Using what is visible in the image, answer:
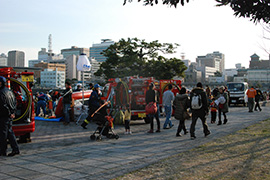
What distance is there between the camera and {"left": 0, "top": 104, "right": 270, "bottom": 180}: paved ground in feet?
17.5

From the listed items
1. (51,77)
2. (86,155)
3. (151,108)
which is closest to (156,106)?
(151,108)

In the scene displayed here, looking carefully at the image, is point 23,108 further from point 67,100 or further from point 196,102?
point 196,102

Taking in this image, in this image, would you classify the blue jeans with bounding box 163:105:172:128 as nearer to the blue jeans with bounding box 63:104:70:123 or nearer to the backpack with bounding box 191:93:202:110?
the backpack with bounding box 191:93:202:110

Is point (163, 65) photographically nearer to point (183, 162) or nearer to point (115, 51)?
point (115, 51)

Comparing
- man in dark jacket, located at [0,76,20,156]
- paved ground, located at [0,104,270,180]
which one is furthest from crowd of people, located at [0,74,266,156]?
paved ground, located at [0,104,270,180]

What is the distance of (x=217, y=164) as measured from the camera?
568cm

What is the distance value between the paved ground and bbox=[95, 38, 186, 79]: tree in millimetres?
25452

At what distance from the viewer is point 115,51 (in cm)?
3684

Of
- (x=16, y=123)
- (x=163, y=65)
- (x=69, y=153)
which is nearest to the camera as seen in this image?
(x=69, y=153)

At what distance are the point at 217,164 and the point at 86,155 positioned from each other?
2949 millimetres

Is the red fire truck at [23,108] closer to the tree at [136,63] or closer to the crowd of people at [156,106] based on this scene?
the crowd of people at [156,106]

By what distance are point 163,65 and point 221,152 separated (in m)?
30.0

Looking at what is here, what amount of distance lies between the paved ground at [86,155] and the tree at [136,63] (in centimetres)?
2545

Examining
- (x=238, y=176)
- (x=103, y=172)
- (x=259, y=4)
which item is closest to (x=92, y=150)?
(x=103, y=172)
